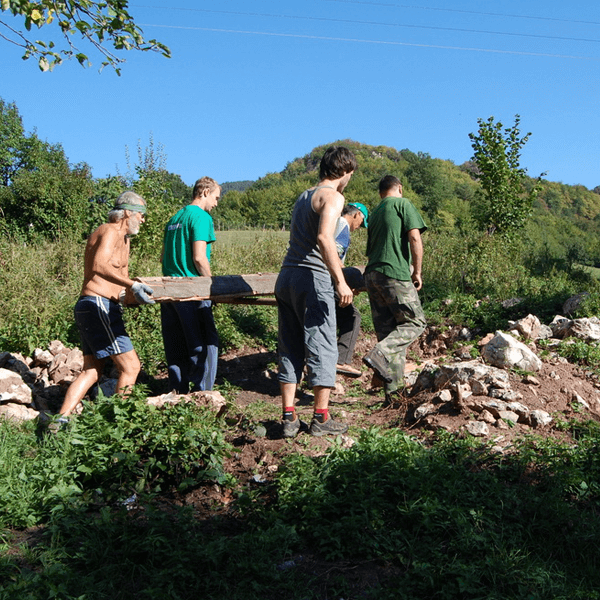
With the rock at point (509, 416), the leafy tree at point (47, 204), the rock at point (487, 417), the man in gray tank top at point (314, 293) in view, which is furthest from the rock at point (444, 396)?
the leafy tree at point (47, 204)

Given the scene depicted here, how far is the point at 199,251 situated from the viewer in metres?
5.11

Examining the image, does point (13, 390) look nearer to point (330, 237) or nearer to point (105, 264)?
point (105, 264)

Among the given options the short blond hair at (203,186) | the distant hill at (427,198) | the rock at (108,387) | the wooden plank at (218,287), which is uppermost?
the distant hill at (427,198)

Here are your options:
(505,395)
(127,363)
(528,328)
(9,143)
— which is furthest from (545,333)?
(9,143)

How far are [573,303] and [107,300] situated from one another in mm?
5710

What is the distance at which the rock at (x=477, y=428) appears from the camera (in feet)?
13.7

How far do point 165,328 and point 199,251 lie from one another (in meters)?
0.80

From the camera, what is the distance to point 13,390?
16.6 ft

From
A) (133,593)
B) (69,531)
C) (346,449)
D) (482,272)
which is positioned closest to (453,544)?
(346,449)

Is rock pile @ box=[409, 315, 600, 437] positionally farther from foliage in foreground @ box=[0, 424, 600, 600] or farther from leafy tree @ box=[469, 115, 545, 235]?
leafy tree @ box=[469, 115, 545, 235]

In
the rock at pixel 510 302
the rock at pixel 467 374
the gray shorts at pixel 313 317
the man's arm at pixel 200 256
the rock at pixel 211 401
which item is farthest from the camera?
the rock at pixel 510 302

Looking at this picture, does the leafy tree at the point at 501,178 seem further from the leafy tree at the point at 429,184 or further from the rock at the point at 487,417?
the leafy tree at the point at 429,184

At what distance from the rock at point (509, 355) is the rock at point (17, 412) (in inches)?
155

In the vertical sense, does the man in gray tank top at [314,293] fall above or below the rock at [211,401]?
above
